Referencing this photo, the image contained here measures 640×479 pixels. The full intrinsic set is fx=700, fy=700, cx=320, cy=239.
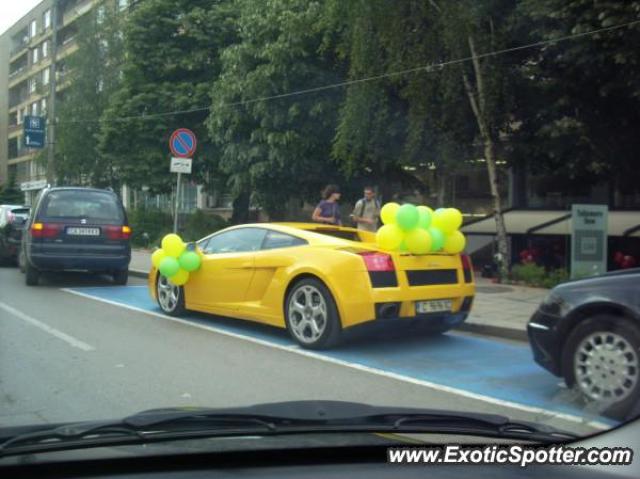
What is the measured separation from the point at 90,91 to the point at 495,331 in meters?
27.0

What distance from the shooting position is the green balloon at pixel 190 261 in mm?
8750

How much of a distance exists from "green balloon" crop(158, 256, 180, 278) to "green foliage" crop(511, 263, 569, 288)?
20.4ft

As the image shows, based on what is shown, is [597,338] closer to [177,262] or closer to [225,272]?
[225,272]

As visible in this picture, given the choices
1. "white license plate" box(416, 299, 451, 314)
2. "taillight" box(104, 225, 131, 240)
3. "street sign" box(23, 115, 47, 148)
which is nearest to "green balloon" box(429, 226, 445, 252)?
"white license plate" box(416, 299, 451, 314)

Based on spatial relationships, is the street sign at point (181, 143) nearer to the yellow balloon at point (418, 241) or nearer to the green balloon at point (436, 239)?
the green balloon at point (436, 239)

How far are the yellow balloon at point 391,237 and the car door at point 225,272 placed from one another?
5.33 ft

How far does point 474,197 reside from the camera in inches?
716

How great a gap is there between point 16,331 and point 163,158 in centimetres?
1577

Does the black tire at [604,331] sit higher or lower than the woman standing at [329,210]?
lower

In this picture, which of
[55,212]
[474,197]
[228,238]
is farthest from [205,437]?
[474,197]

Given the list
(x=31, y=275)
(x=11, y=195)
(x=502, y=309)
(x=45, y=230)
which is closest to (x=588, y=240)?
(x=502, y=309)

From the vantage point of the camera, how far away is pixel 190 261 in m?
8.75

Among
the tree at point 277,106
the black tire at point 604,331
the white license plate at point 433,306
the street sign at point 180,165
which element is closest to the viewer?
the black tire at point 604,331

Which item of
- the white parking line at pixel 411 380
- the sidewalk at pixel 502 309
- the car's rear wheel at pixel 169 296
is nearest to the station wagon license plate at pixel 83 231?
the car's rear wheel at pixel 169 296
